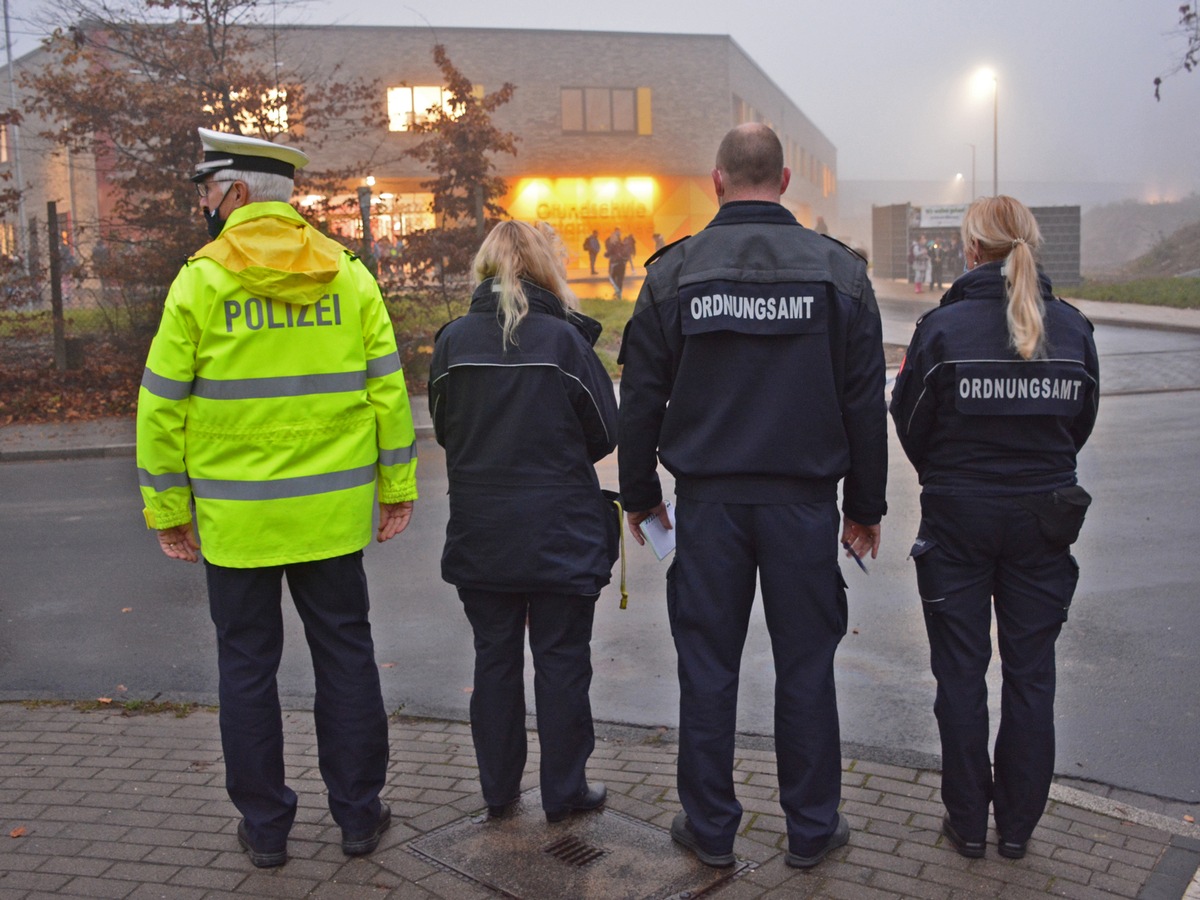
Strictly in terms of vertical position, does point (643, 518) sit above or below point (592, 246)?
below

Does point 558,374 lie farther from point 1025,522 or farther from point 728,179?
point 1025,522

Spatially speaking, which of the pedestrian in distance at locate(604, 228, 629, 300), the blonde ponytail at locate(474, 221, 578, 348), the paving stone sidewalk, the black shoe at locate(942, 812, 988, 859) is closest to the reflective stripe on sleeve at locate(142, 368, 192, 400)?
the blonde ponytail at locate(474, 221, 578, 348)

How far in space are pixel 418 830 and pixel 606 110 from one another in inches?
1789

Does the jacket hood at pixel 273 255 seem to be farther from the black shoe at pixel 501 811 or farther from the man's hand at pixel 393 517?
the black shoe at pixel 501 811

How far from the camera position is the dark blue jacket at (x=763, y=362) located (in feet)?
12.0

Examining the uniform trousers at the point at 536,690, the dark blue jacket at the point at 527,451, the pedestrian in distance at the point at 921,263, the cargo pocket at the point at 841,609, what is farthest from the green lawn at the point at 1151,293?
the uniform trousers at the point at 536,690

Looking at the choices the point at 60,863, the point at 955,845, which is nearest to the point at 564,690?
the point at 955,845

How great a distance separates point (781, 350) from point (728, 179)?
0.55 m

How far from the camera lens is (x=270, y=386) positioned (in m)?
3.76

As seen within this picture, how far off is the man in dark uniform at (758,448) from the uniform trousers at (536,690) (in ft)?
1.31

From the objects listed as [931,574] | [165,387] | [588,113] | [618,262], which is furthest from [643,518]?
[588,113]

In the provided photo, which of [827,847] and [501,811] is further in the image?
[501,811]

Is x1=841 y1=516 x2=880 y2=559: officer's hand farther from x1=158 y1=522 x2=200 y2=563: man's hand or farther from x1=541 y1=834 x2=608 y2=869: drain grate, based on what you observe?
x1=158 y1=522 x2=200 y2=563: man's hand

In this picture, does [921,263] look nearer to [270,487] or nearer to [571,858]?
[571,858]
